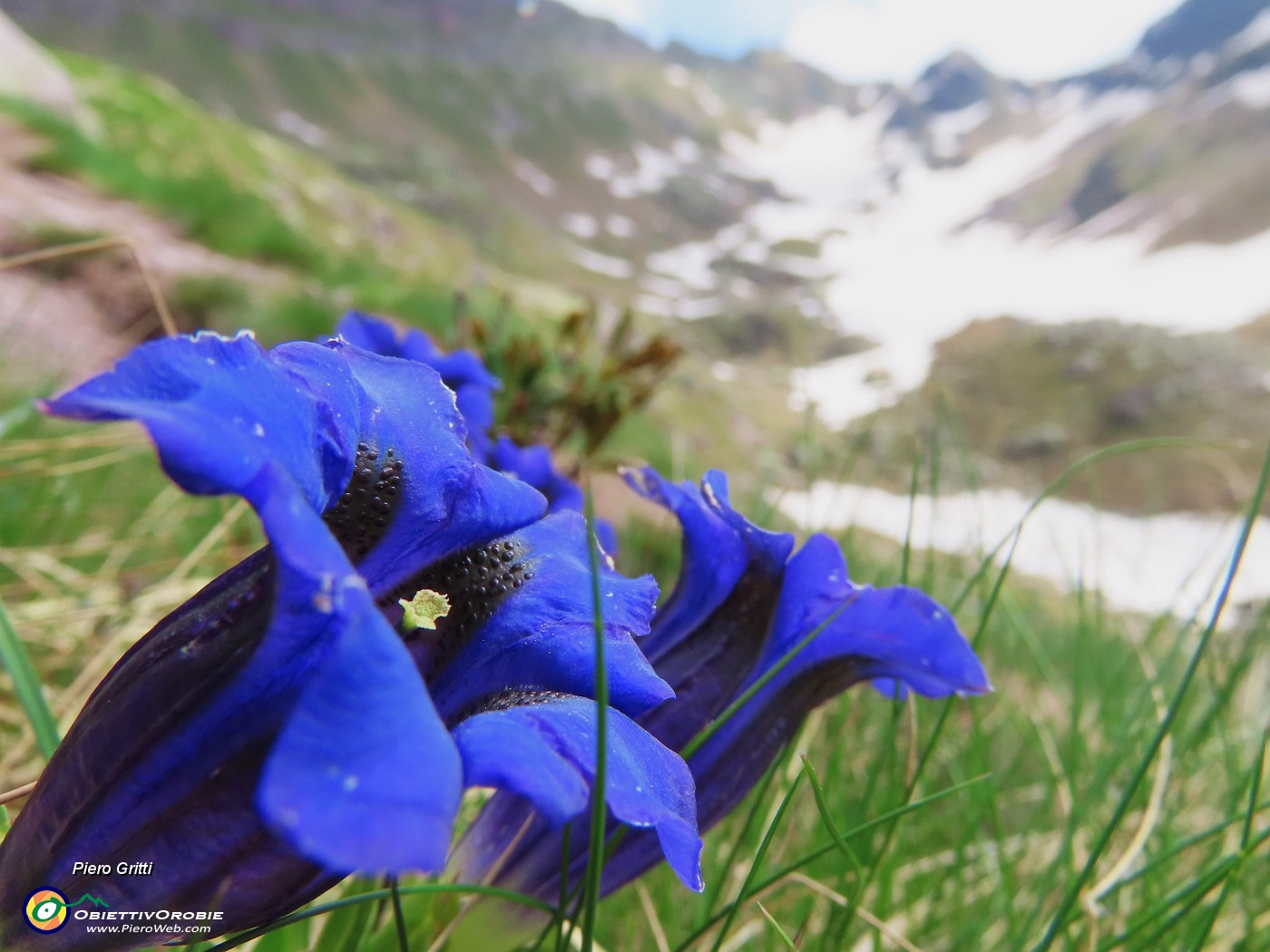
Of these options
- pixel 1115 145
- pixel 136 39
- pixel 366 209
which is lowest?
pixel 366 209

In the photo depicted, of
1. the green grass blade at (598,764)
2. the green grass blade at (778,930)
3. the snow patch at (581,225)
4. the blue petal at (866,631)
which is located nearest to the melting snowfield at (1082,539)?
the blue petal at (866,631)

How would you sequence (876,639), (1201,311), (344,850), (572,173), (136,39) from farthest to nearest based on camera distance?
(572,173)
(136,39)
(1201,311)
(876,639)
(344,850)

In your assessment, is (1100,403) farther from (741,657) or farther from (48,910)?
(48,910)

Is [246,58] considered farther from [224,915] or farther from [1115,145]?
[224,915]

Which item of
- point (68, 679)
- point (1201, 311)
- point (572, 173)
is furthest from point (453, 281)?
point (572, 173)

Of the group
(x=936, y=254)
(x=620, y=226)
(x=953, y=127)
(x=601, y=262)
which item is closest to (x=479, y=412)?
(x=601, y=262)

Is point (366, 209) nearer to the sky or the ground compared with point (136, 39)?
nearer to the ground
